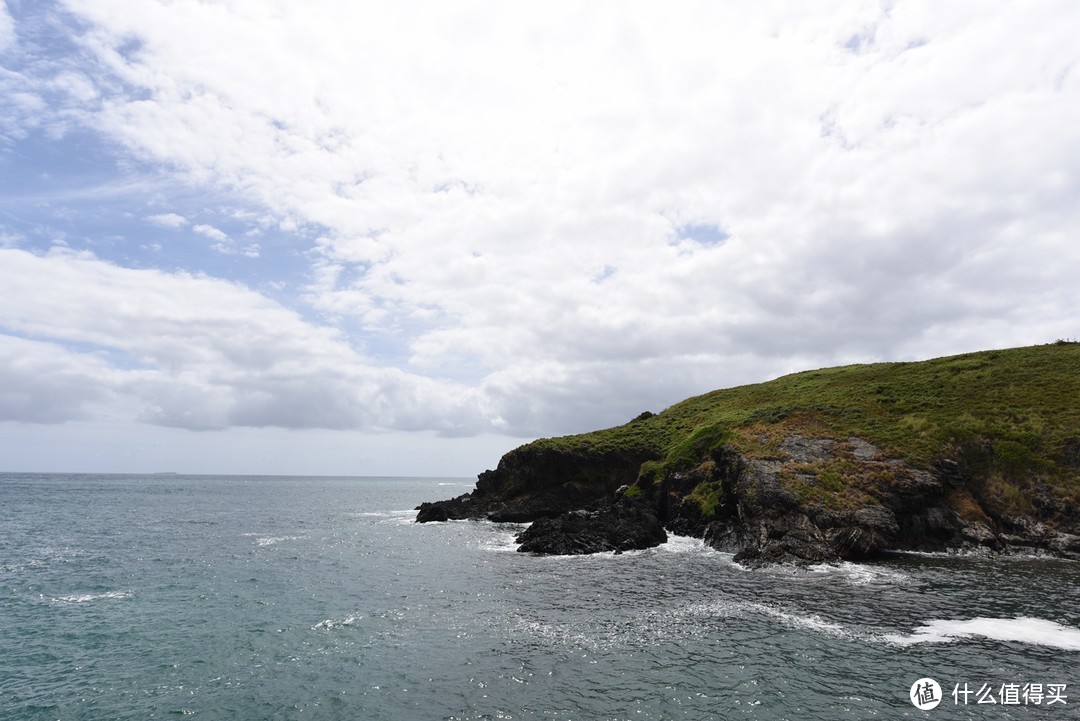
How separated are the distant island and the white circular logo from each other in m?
24.7

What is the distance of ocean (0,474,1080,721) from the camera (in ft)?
74.7

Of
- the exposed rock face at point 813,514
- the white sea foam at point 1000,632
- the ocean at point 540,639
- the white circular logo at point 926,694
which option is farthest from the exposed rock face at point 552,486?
the white circular logo at point 926,694

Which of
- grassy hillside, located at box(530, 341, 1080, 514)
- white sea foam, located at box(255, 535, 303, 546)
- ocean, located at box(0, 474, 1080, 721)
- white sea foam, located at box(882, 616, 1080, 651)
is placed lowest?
white sea foam, located at box(255, 535, 303, 546)

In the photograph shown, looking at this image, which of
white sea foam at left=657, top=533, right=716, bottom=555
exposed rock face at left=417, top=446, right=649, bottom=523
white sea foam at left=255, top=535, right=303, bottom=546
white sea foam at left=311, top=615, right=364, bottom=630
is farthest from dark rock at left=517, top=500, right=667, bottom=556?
white sea foam at left=255, top=535, right=303, bottom=546

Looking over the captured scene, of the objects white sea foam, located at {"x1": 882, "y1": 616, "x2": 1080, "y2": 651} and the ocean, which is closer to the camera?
the ocean

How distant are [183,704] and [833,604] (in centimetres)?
3560

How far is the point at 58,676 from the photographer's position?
86.4 feet

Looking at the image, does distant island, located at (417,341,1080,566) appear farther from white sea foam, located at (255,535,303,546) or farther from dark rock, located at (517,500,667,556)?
white sea foam, located at (255,535,303,546)

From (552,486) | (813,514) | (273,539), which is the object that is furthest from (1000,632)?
(273,539)

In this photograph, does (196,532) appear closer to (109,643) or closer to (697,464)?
(109,643)

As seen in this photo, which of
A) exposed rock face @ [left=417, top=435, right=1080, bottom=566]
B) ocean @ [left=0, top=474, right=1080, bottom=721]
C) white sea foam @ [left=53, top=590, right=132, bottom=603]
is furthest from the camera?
exposed rock face @ [left=417, top=435, right=1080, bottom=566]

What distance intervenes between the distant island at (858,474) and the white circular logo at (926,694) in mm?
24666

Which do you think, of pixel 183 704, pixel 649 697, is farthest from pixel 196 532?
pixel 649 697

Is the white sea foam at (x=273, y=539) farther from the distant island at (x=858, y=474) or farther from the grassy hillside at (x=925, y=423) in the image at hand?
the grassy hillside at (x=925, y=423)
